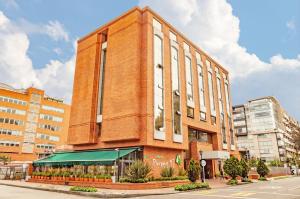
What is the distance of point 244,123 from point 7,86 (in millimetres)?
86867

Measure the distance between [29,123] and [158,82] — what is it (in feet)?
180

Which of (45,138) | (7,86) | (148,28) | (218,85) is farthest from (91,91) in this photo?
(7,86)

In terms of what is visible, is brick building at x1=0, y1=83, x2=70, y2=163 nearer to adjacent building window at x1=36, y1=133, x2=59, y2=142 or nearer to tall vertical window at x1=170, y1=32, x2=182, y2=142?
adjacent building window at x1=36, y1=133, x2=59, y2=142

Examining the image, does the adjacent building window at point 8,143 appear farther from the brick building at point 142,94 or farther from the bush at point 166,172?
the bush at point 166,172

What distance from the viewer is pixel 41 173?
116 feet

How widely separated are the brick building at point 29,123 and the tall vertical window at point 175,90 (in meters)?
41.7

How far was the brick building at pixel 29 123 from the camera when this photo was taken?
68000mm

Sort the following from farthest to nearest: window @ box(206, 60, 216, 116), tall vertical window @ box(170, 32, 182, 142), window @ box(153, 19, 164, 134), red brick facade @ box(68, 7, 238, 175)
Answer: window @ box(206, 60, 216, 116) → tall vertical window @ box(170, 32, 182, 142) → window @ box(153, 19, 164, 134) → red brick facade @ box(68, 7, 238, 175)

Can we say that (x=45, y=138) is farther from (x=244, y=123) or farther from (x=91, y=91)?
(x=244, y=123)

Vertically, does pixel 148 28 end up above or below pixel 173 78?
above

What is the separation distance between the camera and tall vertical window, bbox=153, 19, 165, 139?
106 ft

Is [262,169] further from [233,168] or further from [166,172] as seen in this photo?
[166,172]

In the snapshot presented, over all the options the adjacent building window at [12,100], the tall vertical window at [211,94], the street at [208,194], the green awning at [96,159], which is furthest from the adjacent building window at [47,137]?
the street at [208,194]

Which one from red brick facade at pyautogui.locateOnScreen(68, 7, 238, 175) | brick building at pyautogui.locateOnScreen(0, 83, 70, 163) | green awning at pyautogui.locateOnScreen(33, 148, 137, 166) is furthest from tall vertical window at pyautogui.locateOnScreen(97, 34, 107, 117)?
brick building at pyautogui.locateOnScreen(0, 83, 70, 163)
